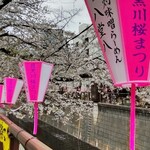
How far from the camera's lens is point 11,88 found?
7305 millimetres

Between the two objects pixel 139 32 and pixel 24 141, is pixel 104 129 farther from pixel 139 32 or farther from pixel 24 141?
pixel 139 32

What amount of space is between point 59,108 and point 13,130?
5994mm

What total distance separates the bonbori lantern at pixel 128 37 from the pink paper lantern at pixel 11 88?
474 centimetres

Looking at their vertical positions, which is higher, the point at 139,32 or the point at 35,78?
the point at 139,32

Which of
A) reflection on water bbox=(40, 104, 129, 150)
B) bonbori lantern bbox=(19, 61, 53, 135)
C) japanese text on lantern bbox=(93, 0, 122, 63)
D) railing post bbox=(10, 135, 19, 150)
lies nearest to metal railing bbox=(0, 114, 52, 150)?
railing post bbox=(10, 135, 19, 150)

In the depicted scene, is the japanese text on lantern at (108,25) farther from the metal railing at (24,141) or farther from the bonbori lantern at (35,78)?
the bonbori lantern at (35,78)

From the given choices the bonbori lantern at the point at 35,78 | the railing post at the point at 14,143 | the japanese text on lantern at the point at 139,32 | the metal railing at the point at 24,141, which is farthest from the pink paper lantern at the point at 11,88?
the japanese text on lantern at the point at 139,32

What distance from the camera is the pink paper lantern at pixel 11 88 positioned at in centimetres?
726

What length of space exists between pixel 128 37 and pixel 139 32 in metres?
0.10

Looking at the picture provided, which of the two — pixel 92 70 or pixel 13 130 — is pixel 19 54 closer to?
pixel 92 70

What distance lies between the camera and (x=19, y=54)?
8125 millimetres

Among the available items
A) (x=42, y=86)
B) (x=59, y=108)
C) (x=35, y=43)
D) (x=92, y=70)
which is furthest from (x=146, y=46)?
(x=59, y=108)

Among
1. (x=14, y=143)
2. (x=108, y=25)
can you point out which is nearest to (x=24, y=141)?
(x=14, y=143)

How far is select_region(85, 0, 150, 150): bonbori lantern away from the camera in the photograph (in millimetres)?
2588
